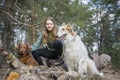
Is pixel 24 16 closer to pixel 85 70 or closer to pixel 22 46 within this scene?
pixel 22 46

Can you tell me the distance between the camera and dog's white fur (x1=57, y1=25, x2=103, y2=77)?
6.07 meters

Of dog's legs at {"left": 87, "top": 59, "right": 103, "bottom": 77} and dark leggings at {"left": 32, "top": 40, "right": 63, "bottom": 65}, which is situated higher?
dark leggings at {"left": 32, "top": 40, "right": 63, "bottom": 65}

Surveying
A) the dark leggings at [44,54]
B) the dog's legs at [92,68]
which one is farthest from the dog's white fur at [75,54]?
the dark leggings at [44,54]

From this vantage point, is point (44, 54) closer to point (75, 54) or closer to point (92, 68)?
point (75, 54)

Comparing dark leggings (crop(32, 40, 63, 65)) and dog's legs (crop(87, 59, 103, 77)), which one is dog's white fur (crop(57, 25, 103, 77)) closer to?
dog's legs (crop(87, 59, 103, 77))

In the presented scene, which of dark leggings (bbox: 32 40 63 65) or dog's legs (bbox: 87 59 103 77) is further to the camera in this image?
dark leggings (bbox: 32 40 63 65)

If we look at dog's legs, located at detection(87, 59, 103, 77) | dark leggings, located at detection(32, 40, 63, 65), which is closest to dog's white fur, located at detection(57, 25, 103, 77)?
dog's legs, located at detection(87, 59, 103, 77)

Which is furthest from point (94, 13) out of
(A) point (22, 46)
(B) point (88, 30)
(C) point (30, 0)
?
(A) point (22, 46)

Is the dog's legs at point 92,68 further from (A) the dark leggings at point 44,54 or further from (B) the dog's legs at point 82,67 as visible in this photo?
(A) the dark leggings at point 44,54

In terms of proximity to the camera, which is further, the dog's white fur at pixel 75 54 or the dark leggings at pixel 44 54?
the dark leggings at pixel 44 54

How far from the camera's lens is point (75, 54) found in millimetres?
6074

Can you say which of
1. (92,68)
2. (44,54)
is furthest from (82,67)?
(44,54)

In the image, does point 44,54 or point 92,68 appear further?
point 44,54

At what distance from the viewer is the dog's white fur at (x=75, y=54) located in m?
6.07
